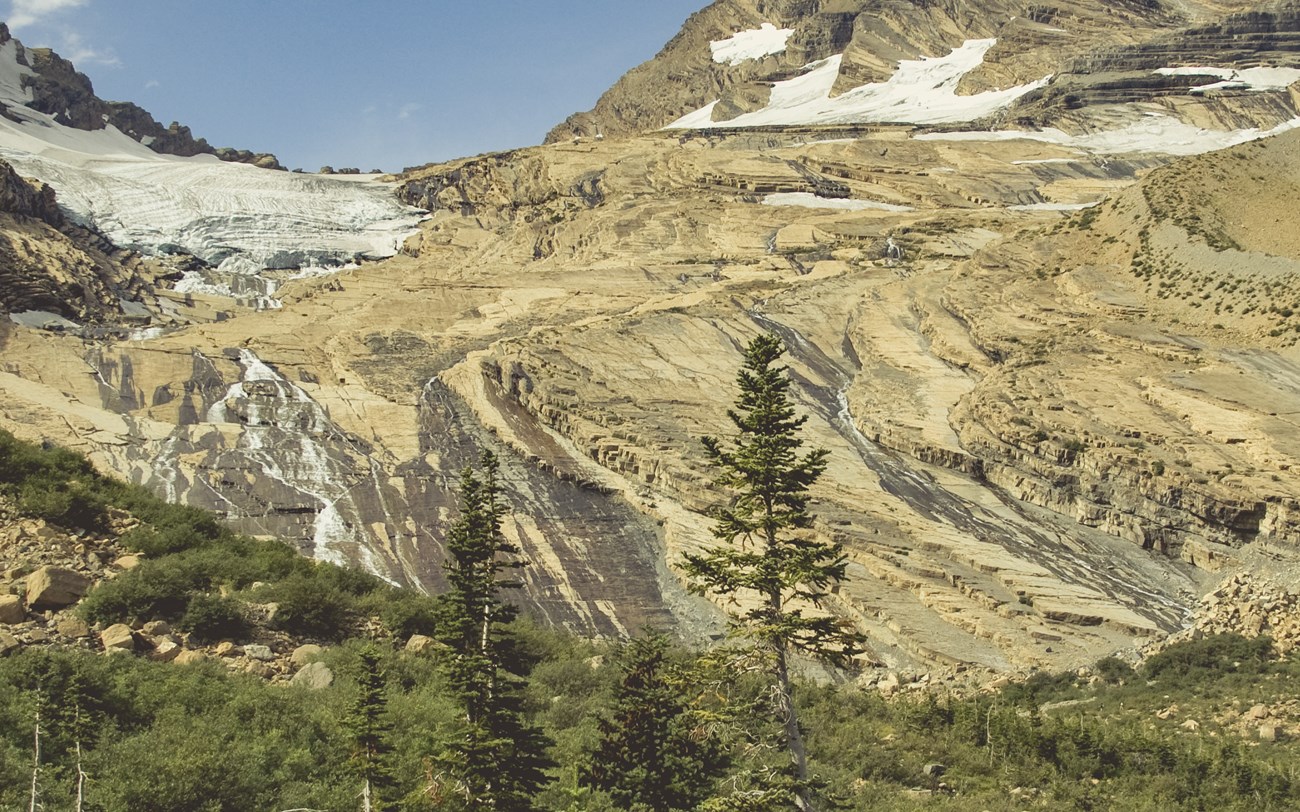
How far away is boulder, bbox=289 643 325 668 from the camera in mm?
18031

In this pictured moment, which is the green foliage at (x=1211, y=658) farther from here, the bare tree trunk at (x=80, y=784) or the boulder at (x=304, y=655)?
the bare tree trunk at (x=80, y=784)

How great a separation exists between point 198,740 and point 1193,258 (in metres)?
51.9

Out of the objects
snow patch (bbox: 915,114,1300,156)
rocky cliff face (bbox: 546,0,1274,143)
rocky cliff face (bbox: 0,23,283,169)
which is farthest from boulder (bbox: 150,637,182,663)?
rocky cliff face (bbox: 0,23,283,169)

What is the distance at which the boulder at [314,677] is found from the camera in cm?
1717

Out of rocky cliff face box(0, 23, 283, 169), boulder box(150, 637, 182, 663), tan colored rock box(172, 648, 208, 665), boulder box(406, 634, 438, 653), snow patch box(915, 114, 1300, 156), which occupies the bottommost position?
boulder box(406, 634, 438, 653)

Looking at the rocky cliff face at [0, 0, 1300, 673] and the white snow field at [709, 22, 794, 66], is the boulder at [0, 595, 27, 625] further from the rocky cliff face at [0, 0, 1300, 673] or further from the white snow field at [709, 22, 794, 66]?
the white snow field at [709, 22, 794, 66]

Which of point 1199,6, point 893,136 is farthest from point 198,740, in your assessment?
point 1199,6

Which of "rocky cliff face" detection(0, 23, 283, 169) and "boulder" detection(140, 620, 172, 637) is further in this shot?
"rocky cliff face" detection(0, 23, 283, 169)

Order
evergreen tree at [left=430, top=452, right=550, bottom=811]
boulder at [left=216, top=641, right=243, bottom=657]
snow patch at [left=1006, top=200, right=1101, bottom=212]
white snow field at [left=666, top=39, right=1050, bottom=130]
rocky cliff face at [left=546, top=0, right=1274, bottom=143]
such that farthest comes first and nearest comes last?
rocky cliff face at [left=546, top=0, right=1274, bottom=143] → white snow field at [left=666, top=39, right=1050, bottom=130] → snow patch at [left=1006, top=200, right=1101, bottom=212] → boulder at [left=216, top=641, right=243, bottom=657] → evergreen tree at [left=430, top=452, right=550, bottom=811]

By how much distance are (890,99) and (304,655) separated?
482 ft

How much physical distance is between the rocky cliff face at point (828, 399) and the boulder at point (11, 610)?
15.7 meters

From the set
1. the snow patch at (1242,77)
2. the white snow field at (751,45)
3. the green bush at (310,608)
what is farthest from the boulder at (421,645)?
the white snow field at (751,45)

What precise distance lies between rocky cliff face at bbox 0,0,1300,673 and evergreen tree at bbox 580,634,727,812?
1474 cm

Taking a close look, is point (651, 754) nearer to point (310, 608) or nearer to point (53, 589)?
point (310, 608)
